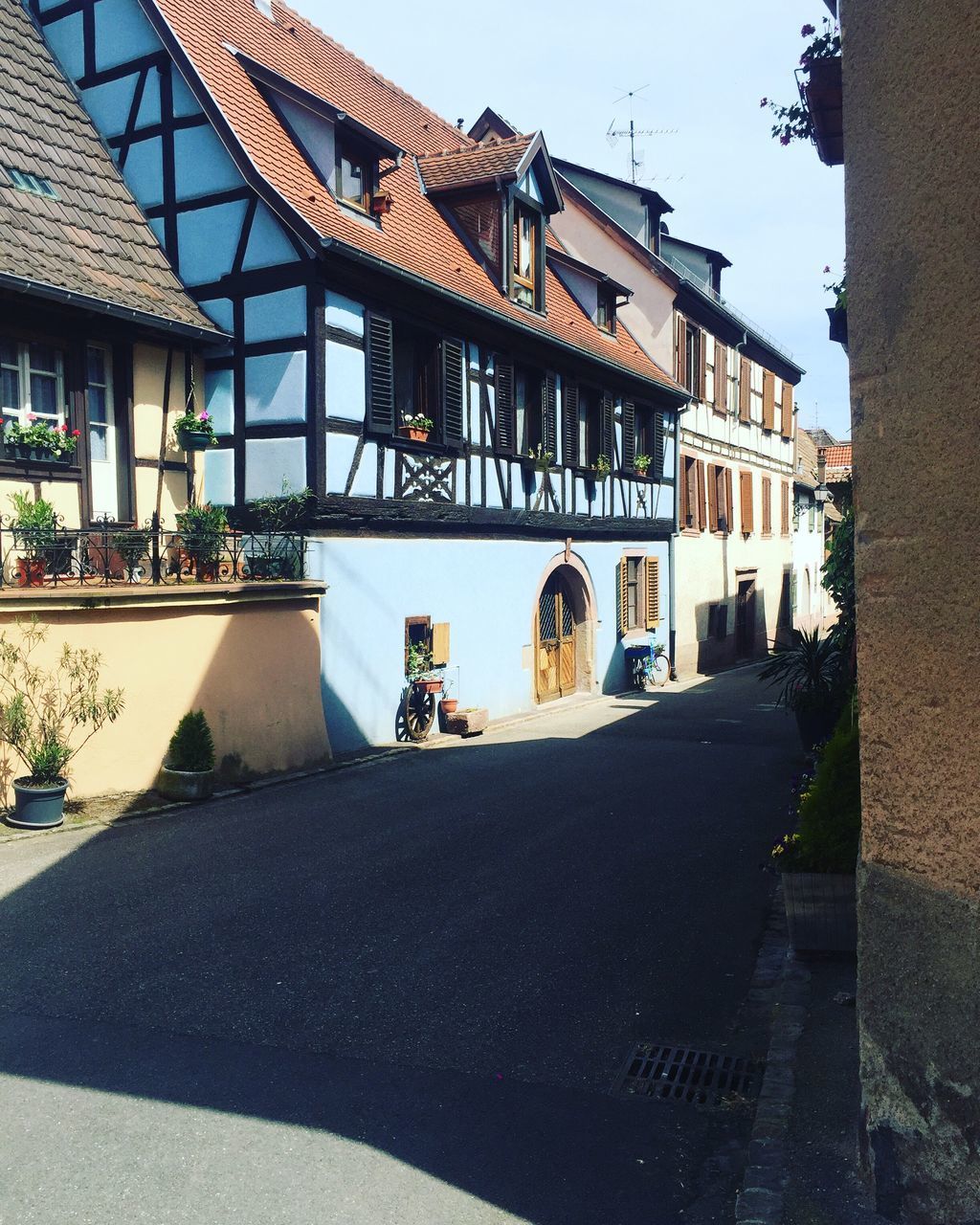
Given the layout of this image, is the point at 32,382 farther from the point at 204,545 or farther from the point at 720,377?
the point at 720,377

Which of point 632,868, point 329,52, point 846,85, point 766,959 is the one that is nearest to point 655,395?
point 329,52

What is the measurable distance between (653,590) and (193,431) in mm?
12298

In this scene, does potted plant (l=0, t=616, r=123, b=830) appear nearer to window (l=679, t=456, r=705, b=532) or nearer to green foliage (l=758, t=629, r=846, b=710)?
green foliage (l=758, t=629, r=846, b=710)

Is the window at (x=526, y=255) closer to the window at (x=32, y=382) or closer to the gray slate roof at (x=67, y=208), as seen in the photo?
the gray slate roof at (x=67, y=208)

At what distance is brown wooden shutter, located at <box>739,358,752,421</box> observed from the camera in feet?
94.2

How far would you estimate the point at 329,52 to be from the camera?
1853cm

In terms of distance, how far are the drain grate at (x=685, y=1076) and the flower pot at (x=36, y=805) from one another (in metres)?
5.84

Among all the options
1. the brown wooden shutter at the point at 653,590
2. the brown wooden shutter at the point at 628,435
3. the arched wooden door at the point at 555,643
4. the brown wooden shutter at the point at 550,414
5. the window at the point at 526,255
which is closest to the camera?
the window at the point at 526,255

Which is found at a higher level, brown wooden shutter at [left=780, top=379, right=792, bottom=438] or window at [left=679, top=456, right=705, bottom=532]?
brown wooden shutter at [left=780, top=379, right=792, bottom=438]

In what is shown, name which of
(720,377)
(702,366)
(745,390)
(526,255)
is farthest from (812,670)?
(745,390)

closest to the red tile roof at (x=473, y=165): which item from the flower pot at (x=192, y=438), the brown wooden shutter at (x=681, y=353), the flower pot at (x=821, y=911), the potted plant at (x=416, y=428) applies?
the potted plant at (x=416, y=428)

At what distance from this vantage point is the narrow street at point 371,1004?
12.4 feet

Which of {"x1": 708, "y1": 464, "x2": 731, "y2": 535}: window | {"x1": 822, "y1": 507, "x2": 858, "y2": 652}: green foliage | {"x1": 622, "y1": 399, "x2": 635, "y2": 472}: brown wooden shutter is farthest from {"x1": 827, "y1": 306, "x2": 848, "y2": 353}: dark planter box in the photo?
{"x1": 708, "y1": 464, "x2": 731, "y2": 535}: window

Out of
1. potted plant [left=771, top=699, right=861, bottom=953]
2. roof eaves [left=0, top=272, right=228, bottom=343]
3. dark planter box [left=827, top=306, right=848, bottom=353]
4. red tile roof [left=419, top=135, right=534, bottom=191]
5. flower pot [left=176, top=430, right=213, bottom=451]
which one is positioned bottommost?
potted plant [left=771, top=699, right=861, bottom=953]
